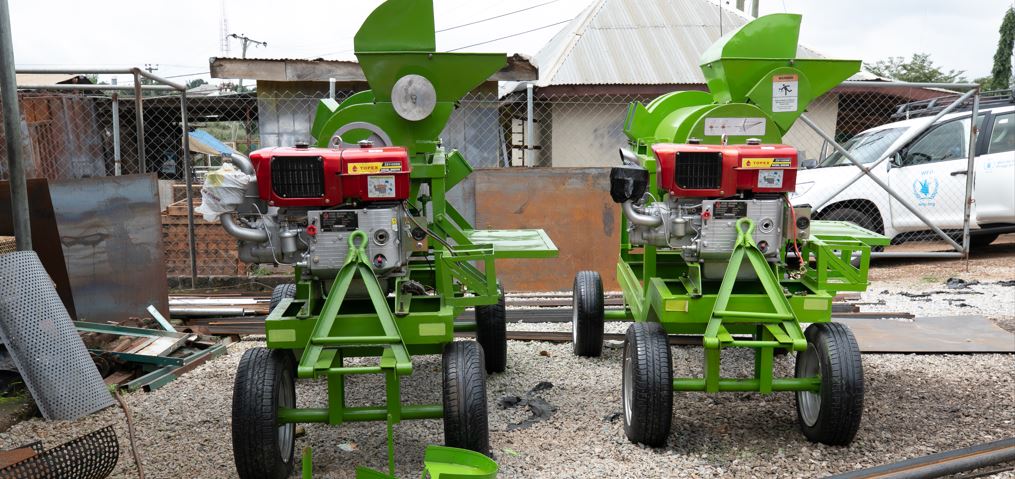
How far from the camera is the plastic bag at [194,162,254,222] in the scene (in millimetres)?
4164

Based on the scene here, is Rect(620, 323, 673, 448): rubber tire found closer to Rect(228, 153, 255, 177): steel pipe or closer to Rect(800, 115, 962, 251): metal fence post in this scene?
Rect(228, 153, 255, 177): steel pipe

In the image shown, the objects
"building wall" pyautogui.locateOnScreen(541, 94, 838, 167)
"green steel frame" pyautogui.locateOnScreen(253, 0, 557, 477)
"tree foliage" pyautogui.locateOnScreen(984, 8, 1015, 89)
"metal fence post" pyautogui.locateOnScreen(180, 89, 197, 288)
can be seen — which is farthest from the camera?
"tree foliage" pyautogui.locateOnScreen(984, 8, 1015, 89)

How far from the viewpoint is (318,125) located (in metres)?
5.72

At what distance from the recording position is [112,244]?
6.66m

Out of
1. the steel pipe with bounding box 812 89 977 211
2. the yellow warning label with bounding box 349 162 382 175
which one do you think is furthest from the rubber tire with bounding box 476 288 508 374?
the steel pipe with bounding box 812 89 977 211

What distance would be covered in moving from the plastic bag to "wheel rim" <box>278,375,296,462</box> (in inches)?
37.2

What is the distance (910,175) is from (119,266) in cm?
869

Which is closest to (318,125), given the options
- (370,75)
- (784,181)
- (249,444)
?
(370,75)

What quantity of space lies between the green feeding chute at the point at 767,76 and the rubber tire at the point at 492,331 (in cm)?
171

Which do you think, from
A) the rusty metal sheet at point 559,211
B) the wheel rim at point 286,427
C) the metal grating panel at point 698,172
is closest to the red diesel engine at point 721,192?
the metal grating panel at point 698,172

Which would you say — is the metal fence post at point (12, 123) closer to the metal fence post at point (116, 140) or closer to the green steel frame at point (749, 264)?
the metal fence post at point (116, 140)

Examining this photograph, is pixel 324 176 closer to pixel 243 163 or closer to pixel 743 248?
pixel 243 163

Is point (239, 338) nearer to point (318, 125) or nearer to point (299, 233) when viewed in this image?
point (318, 125)

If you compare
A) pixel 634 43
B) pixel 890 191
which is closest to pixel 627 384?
pixel 890 191
